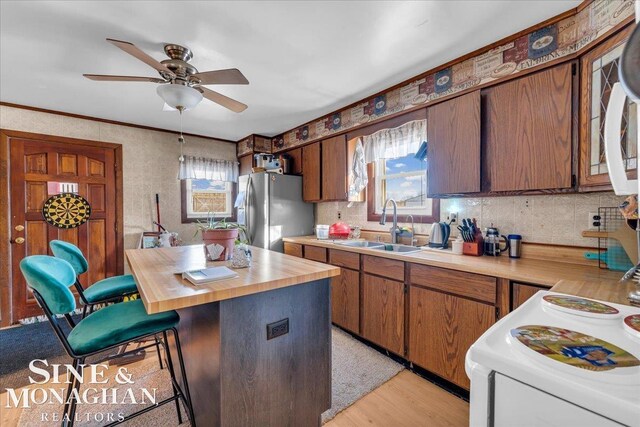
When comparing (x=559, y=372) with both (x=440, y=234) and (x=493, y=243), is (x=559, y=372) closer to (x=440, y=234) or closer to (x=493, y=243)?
(x=493, y=243)

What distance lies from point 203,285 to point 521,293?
1.60 meters

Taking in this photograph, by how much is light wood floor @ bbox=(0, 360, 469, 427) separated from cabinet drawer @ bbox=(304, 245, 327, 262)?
127cm

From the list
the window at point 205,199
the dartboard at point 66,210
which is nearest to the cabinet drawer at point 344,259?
the window at point 205,199

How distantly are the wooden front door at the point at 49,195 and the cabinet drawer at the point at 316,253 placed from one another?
8.27 feet

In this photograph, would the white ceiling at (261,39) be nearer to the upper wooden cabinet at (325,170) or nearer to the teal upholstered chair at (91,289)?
the upper wooden cabinet at (325,170)

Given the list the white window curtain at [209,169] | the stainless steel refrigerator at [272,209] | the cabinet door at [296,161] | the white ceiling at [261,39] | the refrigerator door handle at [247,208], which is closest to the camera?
the white ceiling at [261,39]

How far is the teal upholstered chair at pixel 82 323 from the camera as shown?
1.13m

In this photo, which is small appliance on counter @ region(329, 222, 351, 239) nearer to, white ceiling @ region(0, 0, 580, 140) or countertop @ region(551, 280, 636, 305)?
white ceiling @ region(0, 0, 580, 140)

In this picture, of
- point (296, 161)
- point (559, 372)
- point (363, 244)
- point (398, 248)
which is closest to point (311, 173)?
point (296, 161)

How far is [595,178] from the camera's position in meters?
1.40

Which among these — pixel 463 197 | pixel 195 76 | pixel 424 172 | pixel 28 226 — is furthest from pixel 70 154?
pixel 463 197

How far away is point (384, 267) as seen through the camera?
7.20 feet

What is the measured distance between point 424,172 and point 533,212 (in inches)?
38.5

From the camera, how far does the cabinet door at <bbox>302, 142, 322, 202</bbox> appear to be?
3516 millimetres
